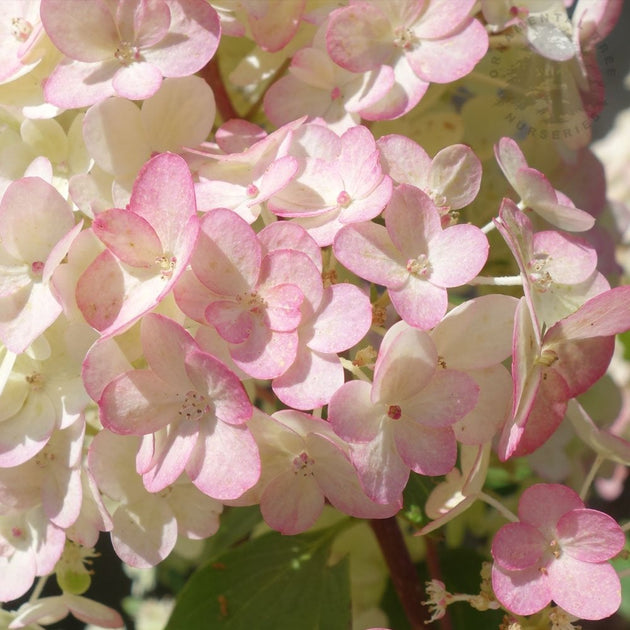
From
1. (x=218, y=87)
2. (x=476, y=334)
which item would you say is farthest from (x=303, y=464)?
(x=218, y=87)

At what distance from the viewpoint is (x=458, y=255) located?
58 centimetres

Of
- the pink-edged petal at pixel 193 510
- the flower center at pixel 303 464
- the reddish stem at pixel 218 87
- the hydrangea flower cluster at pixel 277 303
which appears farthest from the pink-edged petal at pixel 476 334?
the reddish stem at pixel 218 87

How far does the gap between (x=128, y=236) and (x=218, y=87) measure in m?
0.26

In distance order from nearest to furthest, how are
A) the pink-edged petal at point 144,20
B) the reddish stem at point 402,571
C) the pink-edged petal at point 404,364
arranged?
the pink-edged petal at point 404,364 < the pink-edged petal at point 144,20 < the reddish stem at point 402,571

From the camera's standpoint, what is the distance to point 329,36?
658 millimetres

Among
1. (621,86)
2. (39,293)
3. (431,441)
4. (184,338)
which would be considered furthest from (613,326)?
(621,86)

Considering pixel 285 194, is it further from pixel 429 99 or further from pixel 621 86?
pixel 621 86

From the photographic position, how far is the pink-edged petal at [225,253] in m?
0.54

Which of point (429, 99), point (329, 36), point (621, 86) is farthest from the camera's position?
point (621, 86)

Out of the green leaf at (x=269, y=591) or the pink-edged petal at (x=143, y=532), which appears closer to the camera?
the pink-edged petal at (x=143, y=532)

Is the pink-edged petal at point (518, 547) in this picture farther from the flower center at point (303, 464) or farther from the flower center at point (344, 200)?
the flower center at point (344, 200)

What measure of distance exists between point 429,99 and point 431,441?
0.33m

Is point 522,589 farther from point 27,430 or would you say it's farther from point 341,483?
point 27,430

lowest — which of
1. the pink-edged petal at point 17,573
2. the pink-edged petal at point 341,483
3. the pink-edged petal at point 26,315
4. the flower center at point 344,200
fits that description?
the pink-edged petal at point 17,573
